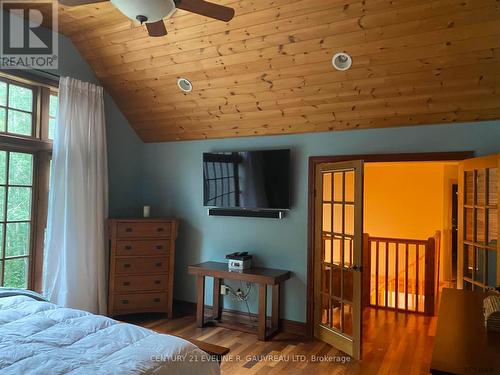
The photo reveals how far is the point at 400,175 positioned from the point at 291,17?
4.55 metres

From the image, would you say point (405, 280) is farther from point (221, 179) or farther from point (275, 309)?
point (221, 179)

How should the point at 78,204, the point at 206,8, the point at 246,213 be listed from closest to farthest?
the point at 206,8, the point at 78,204, the point at 246,213

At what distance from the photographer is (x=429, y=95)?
133 inches

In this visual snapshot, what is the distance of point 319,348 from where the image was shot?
12.5 feet

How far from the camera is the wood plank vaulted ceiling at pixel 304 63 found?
288 centimetres

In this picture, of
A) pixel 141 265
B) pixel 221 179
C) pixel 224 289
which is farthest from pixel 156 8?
pixel 224 289

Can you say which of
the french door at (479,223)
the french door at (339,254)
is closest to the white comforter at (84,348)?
the french door at (339,254)

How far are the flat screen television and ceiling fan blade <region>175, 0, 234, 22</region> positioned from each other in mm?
2070

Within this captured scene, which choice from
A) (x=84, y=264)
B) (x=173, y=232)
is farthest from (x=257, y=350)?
(x=84, y=264)

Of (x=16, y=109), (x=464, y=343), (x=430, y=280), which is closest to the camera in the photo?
(x=464, y=343)

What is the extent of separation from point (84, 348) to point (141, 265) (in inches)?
104

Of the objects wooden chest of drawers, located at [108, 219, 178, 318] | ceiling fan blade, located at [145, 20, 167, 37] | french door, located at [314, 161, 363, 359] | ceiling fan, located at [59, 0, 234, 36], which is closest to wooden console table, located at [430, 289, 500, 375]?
french door, located at [314, 161, 363, 359]

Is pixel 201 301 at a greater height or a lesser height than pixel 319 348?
greater

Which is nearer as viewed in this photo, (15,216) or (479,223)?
(479,223)
